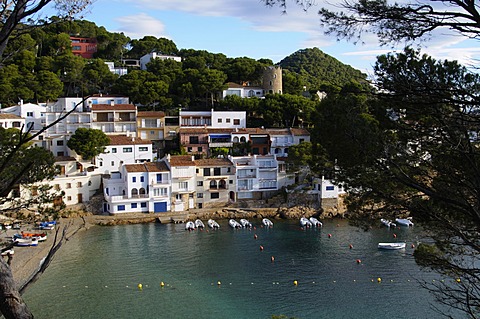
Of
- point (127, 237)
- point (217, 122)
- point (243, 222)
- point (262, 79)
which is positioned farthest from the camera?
point (262, 79)

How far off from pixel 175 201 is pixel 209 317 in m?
12.5

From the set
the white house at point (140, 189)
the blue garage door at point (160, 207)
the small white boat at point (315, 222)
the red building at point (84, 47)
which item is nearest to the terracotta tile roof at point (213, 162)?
A: the white house at point (140, 189)

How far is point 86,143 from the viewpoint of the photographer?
25125 mm

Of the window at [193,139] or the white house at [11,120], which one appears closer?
the white house at [11,120]

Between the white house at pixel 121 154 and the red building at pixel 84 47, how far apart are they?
25.0 meters

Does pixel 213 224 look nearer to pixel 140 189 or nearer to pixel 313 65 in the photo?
pixel 140 189

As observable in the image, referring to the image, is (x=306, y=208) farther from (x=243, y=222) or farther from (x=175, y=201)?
(x=175, y=201)

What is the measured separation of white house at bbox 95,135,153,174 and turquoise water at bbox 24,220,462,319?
16.9 ft

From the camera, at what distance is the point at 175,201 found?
2469 cm

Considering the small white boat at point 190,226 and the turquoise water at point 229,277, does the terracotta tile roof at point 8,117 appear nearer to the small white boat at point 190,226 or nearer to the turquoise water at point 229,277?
the turquoise water at point 229,277

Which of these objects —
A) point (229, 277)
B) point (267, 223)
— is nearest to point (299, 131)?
point (267, 223)

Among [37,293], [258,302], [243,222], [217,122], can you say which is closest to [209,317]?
[258,302]

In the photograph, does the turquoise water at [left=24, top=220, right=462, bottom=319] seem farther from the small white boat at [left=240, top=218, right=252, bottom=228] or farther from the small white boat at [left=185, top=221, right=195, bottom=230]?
the small white boat at [left=240, top=218, right=252, bottom=228]

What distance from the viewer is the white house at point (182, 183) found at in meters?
24.6
